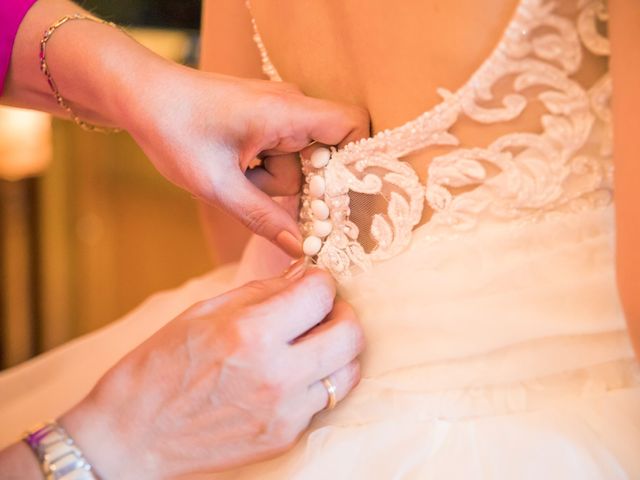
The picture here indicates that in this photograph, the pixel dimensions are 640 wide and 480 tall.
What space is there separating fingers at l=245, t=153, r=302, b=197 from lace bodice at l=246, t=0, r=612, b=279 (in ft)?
0.11

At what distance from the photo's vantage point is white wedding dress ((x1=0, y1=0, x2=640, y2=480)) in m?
0.62

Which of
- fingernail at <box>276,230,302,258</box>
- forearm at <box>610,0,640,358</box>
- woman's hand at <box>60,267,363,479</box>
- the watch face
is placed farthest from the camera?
the watch face

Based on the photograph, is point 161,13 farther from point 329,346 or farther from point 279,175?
point 329,346

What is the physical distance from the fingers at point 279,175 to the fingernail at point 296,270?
0.24ft

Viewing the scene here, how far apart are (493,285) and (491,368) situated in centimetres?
7

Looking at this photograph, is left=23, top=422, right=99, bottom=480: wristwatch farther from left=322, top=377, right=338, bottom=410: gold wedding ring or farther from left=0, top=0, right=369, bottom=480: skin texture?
left=322, top=377, right=338, bottom=410: gold wedding ring

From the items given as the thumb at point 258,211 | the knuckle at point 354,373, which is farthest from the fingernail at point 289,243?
the knuckle at point 354,373

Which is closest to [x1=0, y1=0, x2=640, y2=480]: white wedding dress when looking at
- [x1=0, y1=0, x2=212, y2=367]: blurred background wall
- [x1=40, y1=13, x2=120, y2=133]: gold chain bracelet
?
[x1=40, y1=13, x2=120, y2=133]: gold chain bracelet

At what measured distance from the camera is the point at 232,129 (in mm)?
696

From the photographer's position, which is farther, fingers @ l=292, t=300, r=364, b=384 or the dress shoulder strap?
the dress shoulder strap

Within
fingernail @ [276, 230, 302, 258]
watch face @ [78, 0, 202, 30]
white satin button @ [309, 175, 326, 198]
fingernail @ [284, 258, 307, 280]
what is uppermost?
watch face @ [78, 0, 202, 30]

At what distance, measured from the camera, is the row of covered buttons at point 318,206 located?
714 mm

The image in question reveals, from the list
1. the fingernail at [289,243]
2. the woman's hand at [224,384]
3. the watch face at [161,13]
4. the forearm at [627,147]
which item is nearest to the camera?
the forearm at [627,147]

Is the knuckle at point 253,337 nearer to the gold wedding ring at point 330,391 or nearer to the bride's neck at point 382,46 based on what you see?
the gold wedding ring at point 330,391
